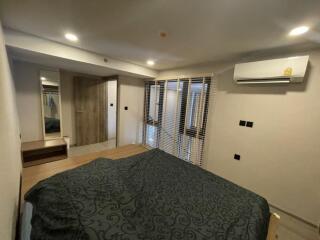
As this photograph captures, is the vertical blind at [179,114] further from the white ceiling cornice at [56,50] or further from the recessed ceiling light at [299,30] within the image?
the recessed ceiling light at [299,30]

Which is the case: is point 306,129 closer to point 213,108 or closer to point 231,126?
point 231,126

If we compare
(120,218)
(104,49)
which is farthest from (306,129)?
(104,49)

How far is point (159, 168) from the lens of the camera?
5.67ft

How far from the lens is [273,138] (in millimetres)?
2072

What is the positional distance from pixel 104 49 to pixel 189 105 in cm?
189

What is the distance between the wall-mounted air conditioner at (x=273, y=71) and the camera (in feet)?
5.63

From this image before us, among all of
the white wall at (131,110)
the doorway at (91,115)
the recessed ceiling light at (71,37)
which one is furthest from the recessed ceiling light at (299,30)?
the doorway at (91,115)

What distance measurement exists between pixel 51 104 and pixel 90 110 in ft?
3.42

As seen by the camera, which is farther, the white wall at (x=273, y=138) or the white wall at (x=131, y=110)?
the white wall at (x=131, y=110)

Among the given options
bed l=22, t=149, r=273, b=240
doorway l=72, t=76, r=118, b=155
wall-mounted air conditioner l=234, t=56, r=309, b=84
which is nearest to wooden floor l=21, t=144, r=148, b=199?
bed l=22, t=149, r=273, b=240

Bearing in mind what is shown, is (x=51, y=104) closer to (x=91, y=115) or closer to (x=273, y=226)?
(x=91, y=115)

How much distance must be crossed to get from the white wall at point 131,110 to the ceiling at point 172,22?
1670mm

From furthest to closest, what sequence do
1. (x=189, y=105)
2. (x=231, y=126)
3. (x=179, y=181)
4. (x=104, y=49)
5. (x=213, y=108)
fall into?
(x=189, y=105) → (x=213, y=108) → (x=231, y=126) → (x=104, y=49) → (x=179, y=181)

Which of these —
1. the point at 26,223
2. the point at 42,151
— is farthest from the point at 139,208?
the point at 42,151
